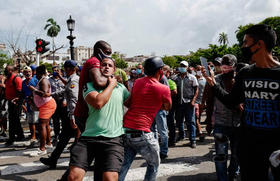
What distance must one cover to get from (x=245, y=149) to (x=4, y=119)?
8.26 metres

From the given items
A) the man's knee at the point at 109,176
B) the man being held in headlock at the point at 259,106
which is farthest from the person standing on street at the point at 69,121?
the man being held in headlock at the point at 259,106

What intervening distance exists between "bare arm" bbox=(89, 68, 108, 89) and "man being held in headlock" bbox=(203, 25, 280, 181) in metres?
1.38

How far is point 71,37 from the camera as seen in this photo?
40.8ft

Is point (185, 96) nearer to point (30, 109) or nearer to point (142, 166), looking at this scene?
point (142, 166)

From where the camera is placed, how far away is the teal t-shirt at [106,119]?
8.59ft

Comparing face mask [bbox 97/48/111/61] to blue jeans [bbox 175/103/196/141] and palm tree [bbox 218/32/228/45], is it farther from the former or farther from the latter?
palm tree [bbox 218/32/228/45]

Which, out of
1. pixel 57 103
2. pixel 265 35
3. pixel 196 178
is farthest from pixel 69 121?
pixel 265 35

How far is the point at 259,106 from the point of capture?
2389 mm

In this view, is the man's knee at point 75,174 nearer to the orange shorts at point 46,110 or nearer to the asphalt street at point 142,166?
the asphalt street at point 142,166

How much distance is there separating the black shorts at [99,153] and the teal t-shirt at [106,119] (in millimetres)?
60

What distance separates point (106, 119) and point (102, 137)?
0.60 ft

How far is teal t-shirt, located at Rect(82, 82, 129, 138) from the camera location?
103 inches

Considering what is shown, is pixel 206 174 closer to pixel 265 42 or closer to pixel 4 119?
pixel 265 42

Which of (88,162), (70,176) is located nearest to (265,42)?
(88,162)
